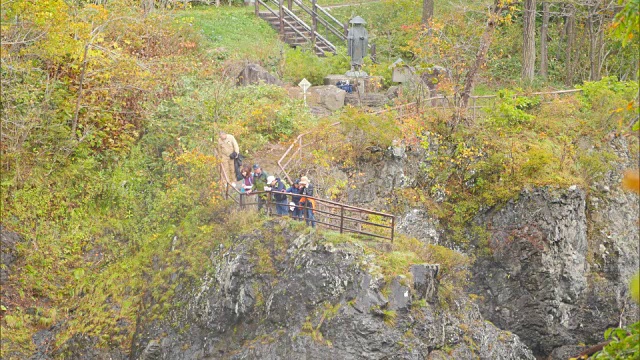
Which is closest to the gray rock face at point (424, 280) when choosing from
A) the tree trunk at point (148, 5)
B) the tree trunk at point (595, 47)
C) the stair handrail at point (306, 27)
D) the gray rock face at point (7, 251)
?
the gray rock face at point (7, 251)

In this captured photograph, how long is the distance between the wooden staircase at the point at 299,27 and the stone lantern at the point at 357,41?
3361 mm

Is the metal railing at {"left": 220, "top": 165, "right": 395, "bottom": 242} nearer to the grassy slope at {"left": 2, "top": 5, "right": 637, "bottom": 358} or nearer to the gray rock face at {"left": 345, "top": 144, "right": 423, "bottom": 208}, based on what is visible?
the grassy slope at {"left": 2, "top": 5, "right": 637, "bottom": 358}

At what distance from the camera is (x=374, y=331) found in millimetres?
15086

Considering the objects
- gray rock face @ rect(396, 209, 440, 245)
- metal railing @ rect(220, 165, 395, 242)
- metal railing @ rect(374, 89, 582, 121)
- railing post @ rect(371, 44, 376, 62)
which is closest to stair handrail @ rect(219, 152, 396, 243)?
metal railing @ rect(220, 165, 395, 242)

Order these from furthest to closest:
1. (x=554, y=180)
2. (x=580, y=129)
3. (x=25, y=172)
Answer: (x=580, y=129), (x=554, y=180), (x=25, y=172)

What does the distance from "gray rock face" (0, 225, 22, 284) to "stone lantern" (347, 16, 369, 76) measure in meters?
12.3

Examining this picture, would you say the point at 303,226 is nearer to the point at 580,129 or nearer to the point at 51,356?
the point at 51,356

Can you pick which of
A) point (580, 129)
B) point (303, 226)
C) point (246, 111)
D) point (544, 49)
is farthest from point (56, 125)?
point (544, 49)

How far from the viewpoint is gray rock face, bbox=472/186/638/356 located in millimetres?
20172

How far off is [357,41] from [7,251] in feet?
41.9

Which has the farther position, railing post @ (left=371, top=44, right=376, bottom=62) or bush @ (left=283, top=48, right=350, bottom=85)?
railing post @ (left=371, top=44, right=376, bottom=62)

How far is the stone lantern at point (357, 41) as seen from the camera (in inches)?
1016

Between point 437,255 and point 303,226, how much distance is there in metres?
2.96

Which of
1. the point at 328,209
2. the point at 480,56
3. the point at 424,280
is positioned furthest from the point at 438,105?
the point at 424,280
